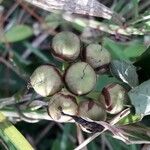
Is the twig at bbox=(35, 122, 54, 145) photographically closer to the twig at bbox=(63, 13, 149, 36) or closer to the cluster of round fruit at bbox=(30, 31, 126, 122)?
the twig at bbox=(63, 13, 149, 36)

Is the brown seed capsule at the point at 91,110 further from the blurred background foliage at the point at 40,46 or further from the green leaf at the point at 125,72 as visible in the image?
the blurred background foliage at the point at 40,46

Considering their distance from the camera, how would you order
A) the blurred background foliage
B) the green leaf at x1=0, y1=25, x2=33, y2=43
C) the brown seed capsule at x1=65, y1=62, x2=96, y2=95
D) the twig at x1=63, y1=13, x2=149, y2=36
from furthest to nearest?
the green leaf at x1=0, y1=25, x2=33, y2=43 → the blurred background foliage → the twig at x1=63, y1=13, x2=149, y2=36 → the brown seed capsule at x1=65, y1=62, x2=96, y2=95

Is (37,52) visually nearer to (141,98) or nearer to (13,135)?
(13,135)

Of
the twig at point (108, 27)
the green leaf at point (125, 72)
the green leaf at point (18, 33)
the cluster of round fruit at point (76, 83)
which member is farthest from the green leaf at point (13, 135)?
the green leaf at point (18, 33)

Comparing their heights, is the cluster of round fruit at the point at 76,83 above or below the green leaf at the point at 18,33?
above

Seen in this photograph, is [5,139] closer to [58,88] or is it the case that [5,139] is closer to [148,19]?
[58,88]

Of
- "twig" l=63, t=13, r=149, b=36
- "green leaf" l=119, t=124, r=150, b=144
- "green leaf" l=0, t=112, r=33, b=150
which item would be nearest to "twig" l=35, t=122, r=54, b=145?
"twig" l=63, t=13, r=149, b=36

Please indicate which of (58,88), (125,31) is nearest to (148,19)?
(125,31)
